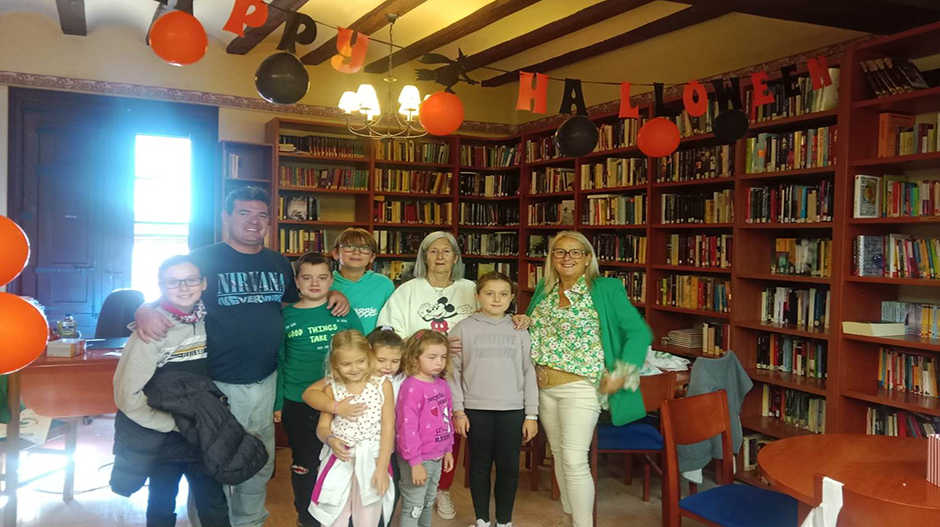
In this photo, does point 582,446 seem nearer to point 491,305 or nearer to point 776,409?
point 491,305

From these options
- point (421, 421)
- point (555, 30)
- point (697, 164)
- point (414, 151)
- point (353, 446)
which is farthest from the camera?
point (414, 151)

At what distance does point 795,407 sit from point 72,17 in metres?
5.72

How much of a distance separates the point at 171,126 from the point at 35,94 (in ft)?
3.39

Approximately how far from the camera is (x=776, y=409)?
13.3 feet

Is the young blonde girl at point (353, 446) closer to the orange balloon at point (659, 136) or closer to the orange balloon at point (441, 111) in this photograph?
the orange balloon at point (441, 111)

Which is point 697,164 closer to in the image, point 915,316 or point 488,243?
point 915,316

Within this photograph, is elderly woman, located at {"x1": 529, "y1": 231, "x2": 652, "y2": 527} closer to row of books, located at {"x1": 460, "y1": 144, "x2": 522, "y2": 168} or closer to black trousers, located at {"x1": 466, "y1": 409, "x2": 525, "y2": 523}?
black trousers, located at {"x1": 466, "y1": 409, "x2": 525, "y2": 523}

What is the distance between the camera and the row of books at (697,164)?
4.30m

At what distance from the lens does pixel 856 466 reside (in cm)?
213

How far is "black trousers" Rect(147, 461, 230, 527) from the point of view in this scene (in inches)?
95.8

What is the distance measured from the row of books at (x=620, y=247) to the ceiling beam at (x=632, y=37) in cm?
151

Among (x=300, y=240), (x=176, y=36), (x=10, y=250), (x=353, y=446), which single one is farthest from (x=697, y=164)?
(x=10, y=250)

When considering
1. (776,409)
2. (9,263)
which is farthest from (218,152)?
(776,409)

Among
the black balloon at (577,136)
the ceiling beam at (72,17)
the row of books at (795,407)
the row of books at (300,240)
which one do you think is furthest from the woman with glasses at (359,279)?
the ceiling beam at (72,17)
